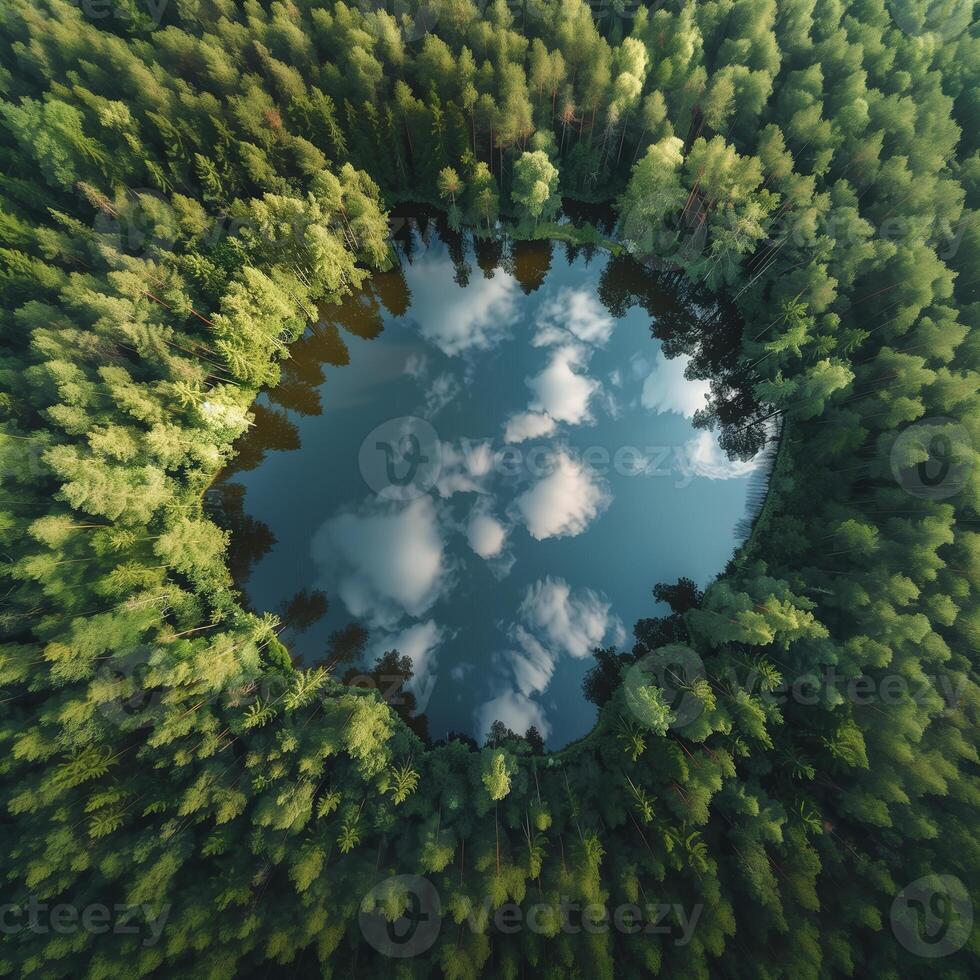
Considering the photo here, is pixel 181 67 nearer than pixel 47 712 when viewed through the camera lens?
No

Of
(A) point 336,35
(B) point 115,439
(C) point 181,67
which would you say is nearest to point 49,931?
(B) point 115,439

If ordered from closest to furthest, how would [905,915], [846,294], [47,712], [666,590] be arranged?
[905,915]
[47,712]
[846,294]
[666,590]

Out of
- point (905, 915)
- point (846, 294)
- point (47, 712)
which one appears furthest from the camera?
point (846, 294)

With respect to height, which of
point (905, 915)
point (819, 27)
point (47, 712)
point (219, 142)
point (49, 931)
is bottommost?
point (49, 931)

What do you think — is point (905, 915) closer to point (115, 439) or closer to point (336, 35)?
point (115, 439)

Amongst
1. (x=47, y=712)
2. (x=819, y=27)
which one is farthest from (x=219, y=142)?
(x=819, y=27)

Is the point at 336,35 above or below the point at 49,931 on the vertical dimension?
above

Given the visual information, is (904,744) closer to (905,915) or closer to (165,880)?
(905,915)
